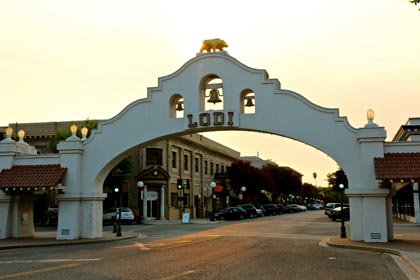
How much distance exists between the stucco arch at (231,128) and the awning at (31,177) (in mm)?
766

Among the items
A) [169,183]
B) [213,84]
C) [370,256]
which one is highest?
[213,84]

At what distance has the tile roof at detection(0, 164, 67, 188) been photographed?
24.5 m

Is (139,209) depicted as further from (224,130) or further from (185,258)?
(185,258)

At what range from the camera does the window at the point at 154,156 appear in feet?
167

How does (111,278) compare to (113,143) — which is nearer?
(111,278)

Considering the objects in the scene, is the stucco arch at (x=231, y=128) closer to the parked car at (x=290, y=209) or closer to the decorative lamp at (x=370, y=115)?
the decorative lamp at (x=370, y=115)

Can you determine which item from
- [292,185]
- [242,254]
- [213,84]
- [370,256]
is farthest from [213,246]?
[292,185]

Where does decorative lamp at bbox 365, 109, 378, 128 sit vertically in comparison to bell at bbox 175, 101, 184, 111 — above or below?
below

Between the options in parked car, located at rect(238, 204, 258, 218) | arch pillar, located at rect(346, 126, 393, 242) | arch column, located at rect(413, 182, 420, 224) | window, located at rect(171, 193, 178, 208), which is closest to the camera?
arch pillar, located at rect(346, 126, 393, 242)

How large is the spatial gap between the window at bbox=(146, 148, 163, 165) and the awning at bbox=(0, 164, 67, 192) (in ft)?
83.2

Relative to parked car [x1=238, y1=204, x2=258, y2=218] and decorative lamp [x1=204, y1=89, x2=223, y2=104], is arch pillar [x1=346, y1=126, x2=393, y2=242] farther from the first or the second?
parked car [x1=238, y1=204, x2=258, y2=218]

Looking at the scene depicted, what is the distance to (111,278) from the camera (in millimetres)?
11586

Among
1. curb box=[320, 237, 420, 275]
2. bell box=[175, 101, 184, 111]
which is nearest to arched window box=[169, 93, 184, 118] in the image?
bell box=[175, 101, 184, 111]

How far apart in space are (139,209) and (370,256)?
35304mm
